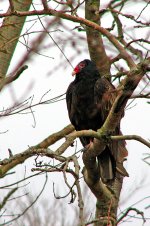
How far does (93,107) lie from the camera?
19.2 ft

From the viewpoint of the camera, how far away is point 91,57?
239 inches

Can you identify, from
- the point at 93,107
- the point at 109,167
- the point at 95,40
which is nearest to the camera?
the point at 95,40

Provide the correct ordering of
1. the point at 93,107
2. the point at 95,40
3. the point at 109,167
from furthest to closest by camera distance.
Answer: the point at 93,107 → the point at 109,167 → the point at 95,40

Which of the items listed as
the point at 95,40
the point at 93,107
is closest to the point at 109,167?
the point at 93,107

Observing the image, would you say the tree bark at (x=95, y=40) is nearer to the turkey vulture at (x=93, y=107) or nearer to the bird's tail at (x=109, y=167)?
the turkey vulture at (x=93, y=107)

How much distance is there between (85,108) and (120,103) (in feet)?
7.30

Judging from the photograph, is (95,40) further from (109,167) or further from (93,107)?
(109,167)

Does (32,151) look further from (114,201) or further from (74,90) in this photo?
(74,90)

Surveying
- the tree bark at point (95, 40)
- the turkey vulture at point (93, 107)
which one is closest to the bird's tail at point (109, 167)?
the turkey vulture at point (93, 107)

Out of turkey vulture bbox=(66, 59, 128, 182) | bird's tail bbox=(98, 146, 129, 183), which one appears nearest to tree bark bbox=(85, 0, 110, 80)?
turkey vulture bbox=(66, 59, 128, 182)

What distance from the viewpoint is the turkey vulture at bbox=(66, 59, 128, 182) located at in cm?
552

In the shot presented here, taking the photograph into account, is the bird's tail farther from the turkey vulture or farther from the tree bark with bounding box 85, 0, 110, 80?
the tree bark with bounding box 85, 0, 110, 80

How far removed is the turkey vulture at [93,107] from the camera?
552cm

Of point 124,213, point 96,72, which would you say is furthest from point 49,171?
point 96,72
